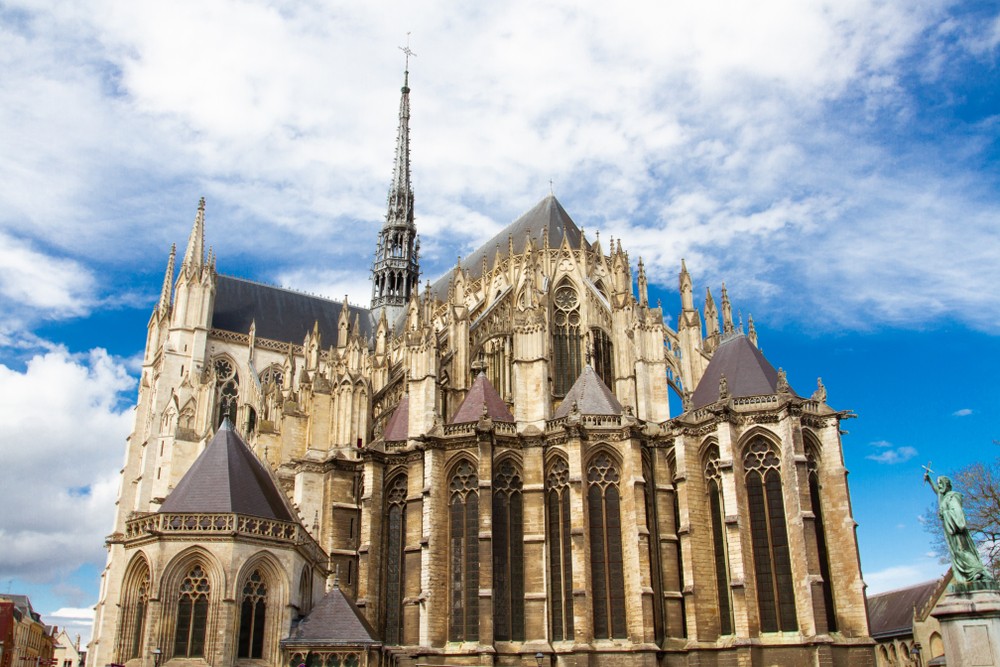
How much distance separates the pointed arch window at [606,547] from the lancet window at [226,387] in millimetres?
24169

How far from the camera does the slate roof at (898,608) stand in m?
38.2

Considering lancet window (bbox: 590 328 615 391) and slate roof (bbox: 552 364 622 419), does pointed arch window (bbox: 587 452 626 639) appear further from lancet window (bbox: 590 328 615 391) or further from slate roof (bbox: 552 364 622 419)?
lancet window (bbox: 590 328 615 391)

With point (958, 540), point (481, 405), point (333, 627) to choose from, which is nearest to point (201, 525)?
point (333, 627)

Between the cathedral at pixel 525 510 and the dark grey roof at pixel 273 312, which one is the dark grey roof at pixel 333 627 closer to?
the cathedral at pixel 525 510

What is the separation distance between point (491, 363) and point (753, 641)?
13.9m

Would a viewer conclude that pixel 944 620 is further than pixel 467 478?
No

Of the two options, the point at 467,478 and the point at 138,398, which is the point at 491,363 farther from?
the point at 138,398

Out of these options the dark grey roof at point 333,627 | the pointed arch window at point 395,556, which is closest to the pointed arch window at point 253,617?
the dark grey roof at point 333,627

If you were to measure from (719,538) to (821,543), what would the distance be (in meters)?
2.85

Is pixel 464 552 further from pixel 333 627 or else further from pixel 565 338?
pixel 565 338

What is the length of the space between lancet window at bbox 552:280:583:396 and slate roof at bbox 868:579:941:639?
1743 centimetres

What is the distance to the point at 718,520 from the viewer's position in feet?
85.5

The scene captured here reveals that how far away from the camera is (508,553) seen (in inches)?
1043

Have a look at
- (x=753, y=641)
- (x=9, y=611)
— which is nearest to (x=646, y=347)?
(x=753, y=641)
